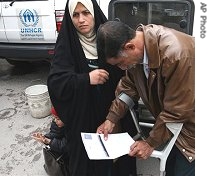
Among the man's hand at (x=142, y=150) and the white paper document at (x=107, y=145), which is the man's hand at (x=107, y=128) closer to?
the white paper document at (x=107, y=145)

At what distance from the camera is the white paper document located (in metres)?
1.73

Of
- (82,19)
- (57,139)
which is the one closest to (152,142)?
(82,19)

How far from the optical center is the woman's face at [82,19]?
6.36 feet

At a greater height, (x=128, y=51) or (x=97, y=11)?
(x=97, y=11)

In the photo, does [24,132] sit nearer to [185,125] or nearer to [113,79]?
[113,79]

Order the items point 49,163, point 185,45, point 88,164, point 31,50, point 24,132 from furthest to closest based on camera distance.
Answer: point 31,50 → point 24,132 → point 49,163 → point 88,164 → point 185,45

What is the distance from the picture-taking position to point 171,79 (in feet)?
4.54

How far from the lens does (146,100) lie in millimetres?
1684

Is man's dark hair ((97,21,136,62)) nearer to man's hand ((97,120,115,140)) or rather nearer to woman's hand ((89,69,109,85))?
woman's hand ((89,69,109,85))

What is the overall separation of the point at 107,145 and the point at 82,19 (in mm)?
824

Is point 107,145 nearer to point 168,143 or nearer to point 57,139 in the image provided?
point 168,143

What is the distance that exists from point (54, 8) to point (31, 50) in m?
0.71

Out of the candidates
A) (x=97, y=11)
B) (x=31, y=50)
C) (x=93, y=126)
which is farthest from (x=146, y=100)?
(x=31, y=50)

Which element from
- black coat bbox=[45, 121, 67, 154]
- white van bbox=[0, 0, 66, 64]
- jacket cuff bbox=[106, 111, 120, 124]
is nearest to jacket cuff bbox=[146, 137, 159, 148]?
jacket cuff bbox=[106, 111, 120, 124]
